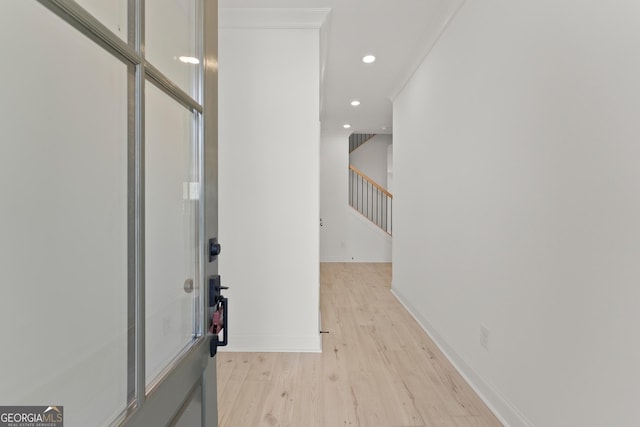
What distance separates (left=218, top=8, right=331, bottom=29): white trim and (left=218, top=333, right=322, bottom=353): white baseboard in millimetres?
2551

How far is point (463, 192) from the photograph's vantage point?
7.10ft

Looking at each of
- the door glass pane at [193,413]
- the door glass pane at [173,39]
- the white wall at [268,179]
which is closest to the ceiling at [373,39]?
the white wall at [268,179]

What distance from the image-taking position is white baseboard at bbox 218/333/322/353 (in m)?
2.42

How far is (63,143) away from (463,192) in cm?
224

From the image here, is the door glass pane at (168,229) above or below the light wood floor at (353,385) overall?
above

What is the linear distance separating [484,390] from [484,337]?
1.03 feet

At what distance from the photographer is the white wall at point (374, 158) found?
25.2ft

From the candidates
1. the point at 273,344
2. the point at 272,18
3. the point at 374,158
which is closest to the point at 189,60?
the point at 272,18

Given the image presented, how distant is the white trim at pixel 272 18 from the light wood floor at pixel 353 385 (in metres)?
2.67

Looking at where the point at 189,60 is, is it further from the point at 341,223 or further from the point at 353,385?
the point at 341,223

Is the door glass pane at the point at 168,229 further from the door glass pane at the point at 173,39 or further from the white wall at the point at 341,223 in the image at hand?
the white wall at the point at 341,223

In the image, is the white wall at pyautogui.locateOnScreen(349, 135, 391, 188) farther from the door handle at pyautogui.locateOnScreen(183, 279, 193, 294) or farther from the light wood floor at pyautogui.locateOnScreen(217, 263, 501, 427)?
the door handle at pyautogui.locateOnScreen(183, 279, 193, 294)

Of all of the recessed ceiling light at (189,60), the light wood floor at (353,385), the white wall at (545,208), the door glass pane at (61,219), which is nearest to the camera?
the door glass pane at (61,219)

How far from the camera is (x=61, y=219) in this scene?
47 cm
